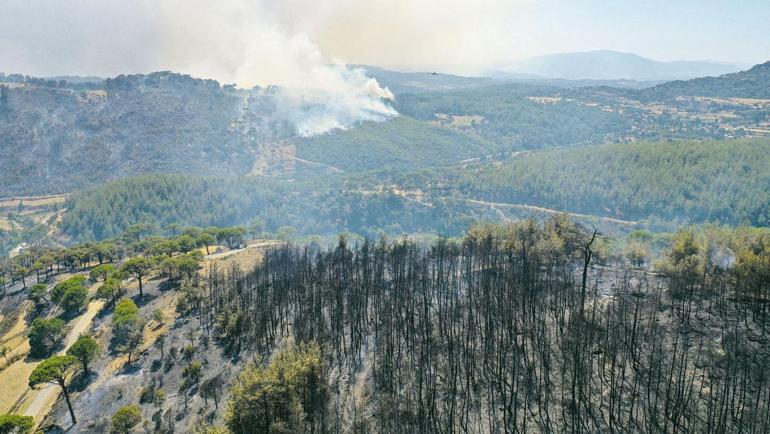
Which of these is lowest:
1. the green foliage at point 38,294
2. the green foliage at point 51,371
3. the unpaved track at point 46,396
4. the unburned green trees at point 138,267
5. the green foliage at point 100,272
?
the unpaved track at point 46,396

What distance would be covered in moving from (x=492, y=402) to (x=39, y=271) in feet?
458

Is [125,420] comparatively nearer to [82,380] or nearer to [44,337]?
[82,380]

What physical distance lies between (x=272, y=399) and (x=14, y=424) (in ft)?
140

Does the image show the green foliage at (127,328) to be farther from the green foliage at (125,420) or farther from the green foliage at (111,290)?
the green foliage at (125,420)

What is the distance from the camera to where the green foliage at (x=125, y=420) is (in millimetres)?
61156

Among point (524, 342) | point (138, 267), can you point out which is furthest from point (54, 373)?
point (524, 342)

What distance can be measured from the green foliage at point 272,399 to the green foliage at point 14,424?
1460 inches

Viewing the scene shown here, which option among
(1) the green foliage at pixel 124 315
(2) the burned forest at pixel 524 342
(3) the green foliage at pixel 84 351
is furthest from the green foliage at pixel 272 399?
(1) the green foliage at pixel 124 315

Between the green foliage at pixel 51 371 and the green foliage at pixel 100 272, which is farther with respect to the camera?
the green foliage at pixel 100 272

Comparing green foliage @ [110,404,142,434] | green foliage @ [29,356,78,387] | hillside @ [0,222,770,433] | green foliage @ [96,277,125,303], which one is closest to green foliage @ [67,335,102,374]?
hillside @ [0,222,770,433]

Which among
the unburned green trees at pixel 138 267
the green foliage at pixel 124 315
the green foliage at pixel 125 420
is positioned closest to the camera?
the green foliage at pixel 125 420

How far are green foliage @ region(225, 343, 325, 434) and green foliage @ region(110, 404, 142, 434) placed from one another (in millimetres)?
22429

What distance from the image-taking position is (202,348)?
77875 millimetres

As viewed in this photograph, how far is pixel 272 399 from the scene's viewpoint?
46.3m
